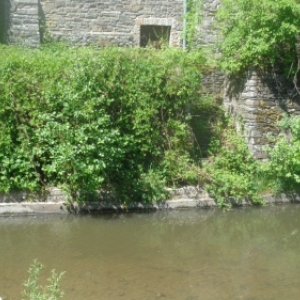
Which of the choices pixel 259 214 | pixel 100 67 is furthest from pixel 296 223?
pixel 100 67

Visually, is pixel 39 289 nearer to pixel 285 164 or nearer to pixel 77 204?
pixel 77 204

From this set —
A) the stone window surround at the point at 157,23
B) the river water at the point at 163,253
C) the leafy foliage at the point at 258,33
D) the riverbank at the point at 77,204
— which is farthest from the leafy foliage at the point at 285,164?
the stone window surround at the point at 157,23

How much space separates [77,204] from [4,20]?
17.9ft

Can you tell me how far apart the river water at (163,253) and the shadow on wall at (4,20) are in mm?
5205

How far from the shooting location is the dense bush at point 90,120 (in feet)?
30.8

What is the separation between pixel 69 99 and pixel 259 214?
3.60 meters

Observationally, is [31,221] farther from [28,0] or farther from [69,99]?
[28,0]

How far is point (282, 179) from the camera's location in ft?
33.9

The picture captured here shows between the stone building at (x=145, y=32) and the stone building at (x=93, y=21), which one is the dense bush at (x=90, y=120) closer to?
the stone building at (x=145, y=32)

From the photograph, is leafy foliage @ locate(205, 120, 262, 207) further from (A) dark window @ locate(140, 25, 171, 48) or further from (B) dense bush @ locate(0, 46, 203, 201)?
(A) dark window @ locate(140, 25, 171, 48)

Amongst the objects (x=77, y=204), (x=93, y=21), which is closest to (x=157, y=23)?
(x=93, y=21)

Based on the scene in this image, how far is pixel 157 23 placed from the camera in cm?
1411

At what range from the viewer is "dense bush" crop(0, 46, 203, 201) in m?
9.40

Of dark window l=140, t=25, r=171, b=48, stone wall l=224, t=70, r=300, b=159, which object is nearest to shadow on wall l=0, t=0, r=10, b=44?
dark window l=140, t=25, r=171, b=48
